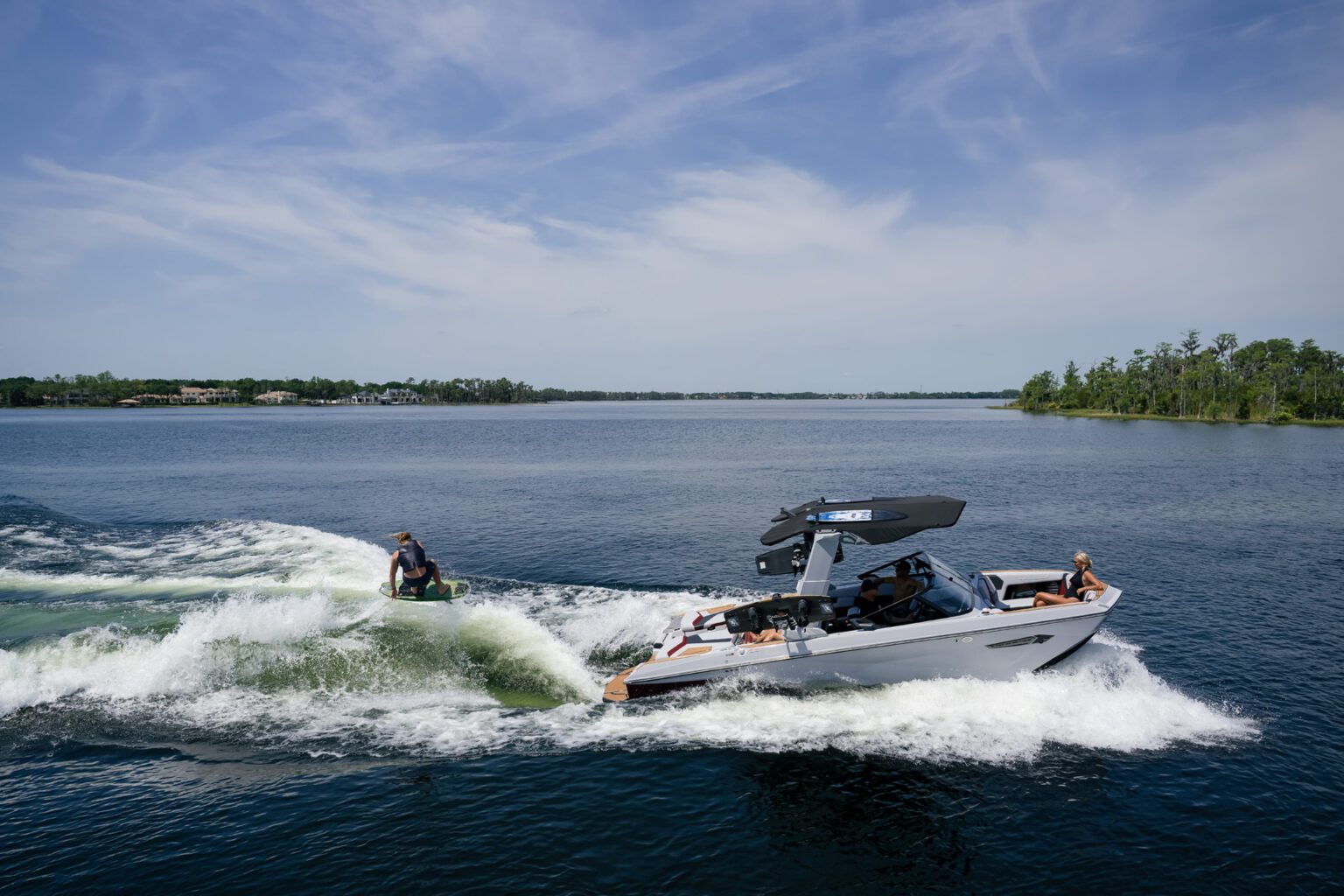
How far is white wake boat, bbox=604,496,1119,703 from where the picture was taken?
41.4ft

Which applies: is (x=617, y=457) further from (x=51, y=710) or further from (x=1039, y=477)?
(x=51, y=710)

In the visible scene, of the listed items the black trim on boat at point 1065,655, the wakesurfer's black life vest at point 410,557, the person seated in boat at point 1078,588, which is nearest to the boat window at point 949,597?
the person seated in boat at point 1078,588

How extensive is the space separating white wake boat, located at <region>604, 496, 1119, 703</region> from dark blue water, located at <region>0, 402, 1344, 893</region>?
465 millimetres

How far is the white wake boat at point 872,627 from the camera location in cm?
1261

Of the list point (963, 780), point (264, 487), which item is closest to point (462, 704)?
point (963, 780)

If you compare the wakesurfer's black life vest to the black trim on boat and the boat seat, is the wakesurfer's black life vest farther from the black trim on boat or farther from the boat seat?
the black trim on boat

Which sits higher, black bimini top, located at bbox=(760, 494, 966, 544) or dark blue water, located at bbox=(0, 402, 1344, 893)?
black bimini top, located at bbox=(760, 494, 966, 544)

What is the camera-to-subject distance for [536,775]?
11336 mm

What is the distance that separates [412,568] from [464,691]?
12.1ft

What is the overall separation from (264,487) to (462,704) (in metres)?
36.3

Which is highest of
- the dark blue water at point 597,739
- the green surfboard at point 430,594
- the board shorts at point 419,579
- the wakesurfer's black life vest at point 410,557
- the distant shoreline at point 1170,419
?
the distant shoreline at point 1170,419

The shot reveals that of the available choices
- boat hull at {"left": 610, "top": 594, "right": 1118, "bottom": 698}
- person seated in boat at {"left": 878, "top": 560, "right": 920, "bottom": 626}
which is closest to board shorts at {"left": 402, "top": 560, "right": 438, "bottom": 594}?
boat hull at {"left": 610, "top": 594, "right": 1118, "bottom": 698}

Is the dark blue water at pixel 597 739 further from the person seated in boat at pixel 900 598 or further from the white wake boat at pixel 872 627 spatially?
the person seated in boat at pixel 900 598

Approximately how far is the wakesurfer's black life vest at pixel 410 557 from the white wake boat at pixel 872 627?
5.78 metres
